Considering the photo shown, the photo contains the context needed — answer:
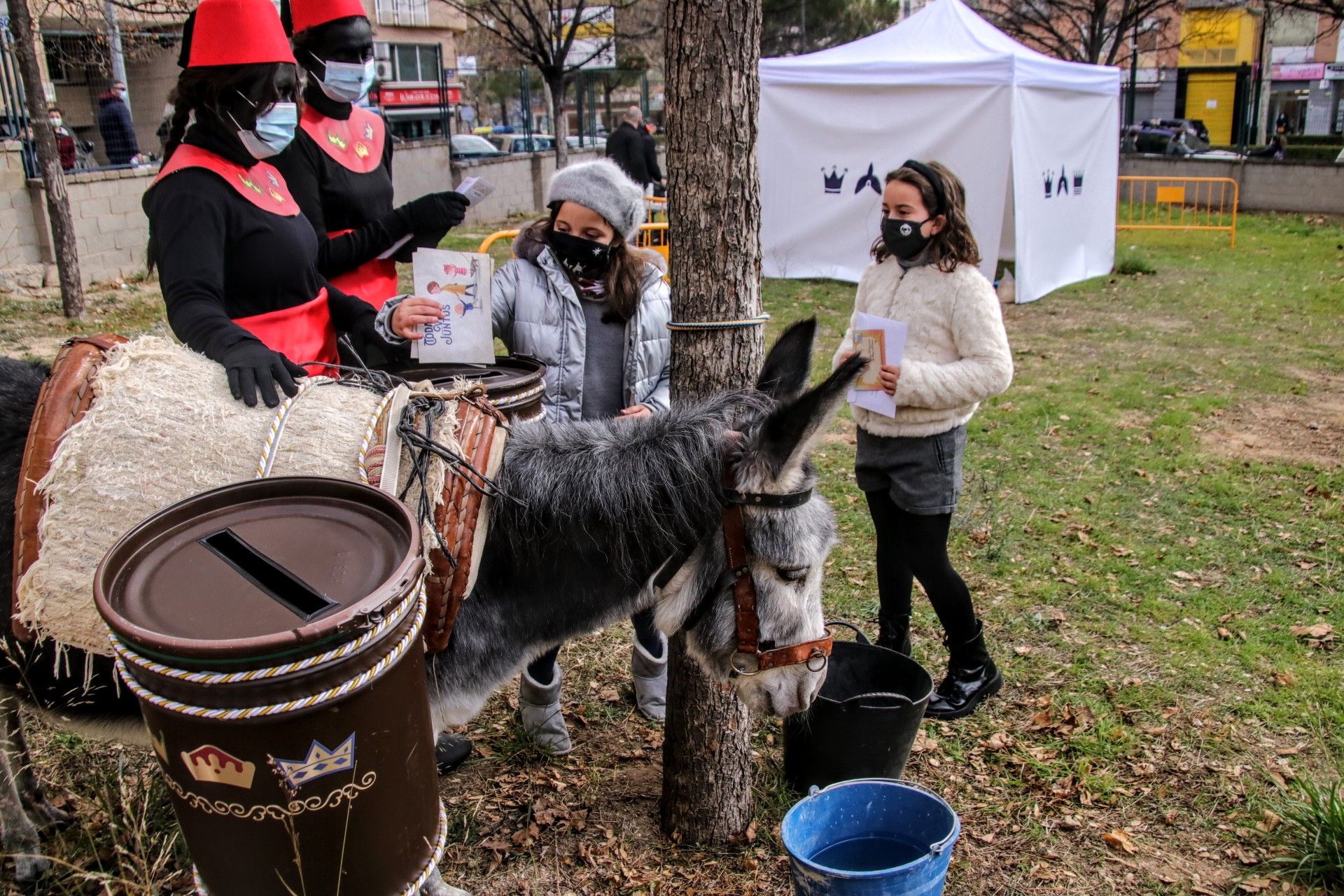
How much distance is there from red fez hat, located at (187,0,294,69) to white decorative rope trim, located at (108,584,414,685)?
1.78 metres

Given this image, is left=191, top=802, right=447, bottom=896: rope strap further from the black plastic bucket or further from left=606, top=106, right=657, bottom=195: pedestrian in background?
left=606, top=106, right=657, bottom=195: pedestrian in background

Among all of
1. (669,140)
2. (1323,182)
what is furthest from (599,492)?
(1323,182)

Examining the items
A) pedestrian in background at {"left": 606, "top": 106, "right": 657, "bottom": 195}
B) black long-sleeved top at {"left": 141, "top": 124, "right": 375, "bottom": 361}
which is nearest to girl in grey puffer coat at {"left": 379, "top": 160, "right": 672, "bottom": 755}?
black long-sleeved top at {"left": 141, "top": 124, "right": 375, "bottom": 361}

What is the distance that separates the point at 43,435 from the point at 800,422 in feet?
5.43

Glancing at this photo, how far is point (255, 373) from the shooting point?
7.09 ft

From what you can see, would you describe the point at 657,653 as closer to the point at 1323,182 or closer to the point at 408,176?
the point at 408,176

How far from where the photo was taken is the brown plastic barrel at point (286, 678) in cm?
144

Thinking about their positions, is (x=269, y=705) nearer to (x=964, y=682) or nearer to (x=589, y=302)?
(x=589, y=302)

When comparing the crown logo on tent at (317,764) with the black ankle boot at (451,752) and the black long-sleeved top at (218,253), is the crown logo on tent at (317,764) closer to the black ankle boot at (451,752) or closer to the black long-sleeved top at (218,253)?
the black long-sleeved top at (218,253)

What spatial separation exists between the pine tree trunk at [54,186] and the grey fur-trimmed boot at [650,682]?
8.01 m

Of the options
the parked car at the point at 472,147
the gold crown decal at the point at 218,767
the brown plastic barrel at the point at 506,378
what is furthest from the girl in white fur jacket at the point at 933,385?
the parked car at the point at 472,147

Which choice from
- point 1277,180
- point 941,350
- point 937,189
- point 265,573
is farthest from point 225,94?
point 1277,180

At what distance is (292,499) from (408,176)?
1670cm

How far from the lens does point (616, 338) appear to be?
327cm
